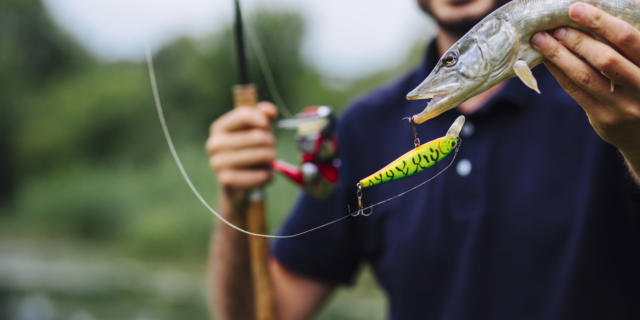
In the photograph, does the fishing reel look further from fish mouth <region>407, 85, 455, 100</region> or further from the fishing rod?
fish mouth <region>407, 85, 455, 100</region>

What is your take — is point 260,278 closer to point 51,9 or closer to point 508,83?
point 508,83

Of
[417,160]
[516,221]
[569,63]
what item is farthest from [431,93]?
[516,221]

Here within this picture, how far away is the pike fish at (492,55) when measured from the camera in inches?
40.6

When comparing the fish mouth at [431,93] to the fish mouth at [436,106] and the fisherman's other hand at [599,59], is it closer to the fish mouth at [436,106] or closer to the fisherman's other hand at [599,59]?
the fish mouth at [436,106]

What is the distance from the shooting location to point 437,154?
3.20 feet

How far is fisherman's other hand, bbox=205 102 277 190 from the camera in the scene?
1933mm

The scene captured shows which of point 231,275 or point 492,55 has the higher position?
point 492,55

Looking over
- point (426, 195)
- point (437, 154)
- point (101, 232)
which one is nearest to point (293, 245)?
point (426, 195)

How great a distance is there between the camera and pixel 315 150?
190 centimetres

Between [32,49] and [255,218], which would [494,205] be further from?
[32,49]

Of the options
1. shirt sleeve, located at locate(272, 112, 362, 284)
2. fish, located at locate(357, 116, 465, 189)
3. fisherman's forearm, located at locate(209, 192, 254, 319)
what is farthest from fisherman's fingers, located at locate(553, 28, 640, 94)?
fisherman's forearm, located at locate(209, 192, 254, 319)

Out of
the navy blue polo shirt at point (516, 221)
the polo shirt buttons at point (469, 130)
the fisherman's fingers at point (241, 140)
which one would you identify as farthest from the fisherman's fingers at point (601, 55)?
the fisherman's fingers at point (241, 140)

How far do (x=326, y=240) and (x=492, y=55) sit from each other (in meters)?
1.36

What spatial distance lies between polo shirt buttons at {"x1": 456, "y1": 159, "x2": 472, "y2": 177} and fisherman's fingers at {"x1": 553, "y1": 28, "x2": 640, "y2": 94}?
82cm
